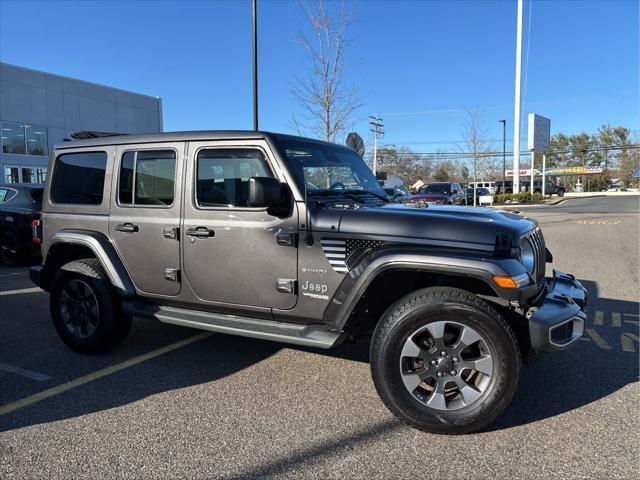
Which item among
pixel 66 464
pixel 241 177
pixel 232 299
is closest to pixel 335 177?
pixel 241 177

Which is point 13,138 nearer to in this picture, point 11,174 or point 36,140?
point 36,140

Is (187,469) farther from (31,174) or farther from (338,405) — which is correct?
(31,174)

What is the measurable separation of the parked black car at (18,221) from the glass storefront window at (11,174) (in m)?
20.8

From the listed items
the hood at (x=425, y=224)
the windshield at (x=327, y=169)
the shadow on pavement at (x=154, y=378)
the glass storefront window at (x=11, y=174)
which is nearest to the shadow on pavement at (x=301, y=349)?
the shadow on pavement at (x=154, y=378)

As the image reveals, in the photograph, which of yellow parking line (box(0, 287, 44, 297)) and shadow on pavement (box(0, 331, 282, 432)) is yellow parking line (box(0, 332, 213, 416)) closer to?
shadow on pavement (box(0, 331, 282, 432))

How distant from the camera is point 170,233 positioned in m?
3.90

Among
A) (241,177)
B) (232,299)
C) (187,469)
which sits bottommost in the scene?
(187,469)

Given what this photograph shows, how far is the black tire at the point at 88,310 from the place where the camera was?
4.26m

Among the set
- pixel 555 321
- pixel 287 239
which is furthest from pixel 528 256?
pixel 287 239

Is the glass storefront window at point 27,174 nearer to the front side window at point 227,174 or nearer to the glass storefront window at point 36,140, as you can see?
the glass storefront window at point 36,140

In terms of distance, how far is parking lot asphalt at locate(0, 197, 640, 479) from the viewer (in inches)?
105

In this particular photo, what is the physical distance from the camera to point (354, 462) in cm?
271

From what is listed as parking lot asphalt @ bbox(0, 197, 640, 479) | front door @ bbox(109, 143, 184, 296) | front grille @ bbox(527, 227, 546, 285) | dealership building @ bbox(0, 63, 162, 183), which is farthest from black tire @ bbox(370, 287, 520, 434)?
dealership building @ bbox(0, 63, 162, 183)

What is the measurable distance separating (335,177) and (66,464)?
2724mm
